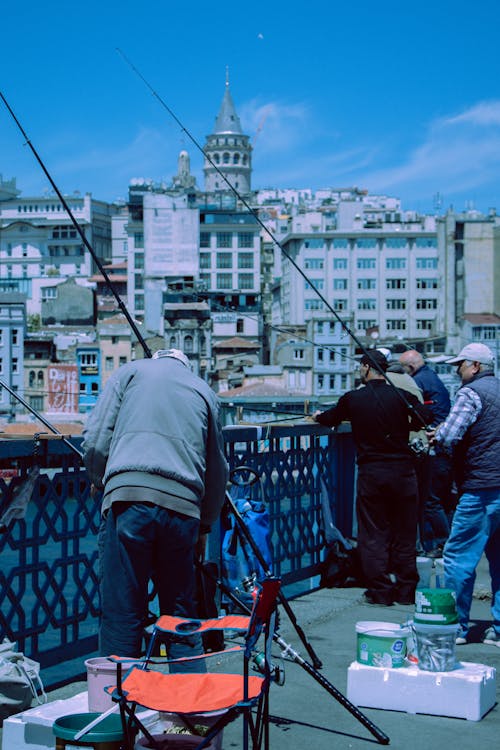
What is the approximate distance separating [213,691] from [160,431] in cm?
102

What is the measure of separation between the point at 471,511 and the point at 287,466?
5.19 ft

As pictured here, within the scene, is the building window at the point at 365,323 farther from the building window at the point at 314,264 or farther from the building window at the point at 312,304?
the building window at the point at 314,264

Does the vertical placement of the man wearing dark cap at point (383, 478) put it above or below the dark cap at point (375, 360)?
below

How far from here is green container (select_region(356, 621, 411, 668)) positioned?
15.4 feet

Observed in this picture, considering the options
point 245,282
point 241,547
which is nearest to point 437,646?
point 241,547

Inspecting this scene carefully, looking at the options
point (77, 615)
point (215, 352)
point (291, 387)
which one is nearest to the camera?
point (77, 615)

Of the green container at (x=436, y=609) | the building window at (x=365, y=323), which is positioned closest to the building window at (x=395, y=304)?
the building window at (x=365, y=323)

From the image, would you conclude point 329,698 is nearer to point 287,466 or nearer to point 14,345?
point 287,466

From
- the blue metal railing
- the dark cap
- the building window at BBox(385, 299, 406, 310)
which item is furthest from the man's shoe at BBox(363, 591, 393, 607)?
the building window at BBox(385, 299, 406, 310)

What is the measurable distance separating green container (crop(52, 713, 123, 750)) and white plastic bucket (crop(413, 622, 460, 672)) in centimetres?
165

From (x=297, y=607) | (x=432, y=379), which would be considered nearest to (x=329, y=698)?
(x=297, y=607)

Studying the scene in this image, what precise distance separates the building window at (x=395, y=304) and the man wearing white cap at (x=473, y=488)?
10642 centimetres

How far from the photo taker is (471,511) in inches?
224

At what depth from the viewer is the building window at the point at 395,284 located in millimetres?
111000
